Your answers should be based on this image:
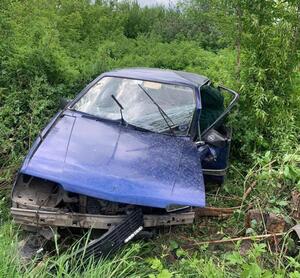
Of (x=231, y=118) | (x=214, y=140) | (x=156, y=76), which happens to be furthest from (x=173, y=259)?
(x=231, y=118)

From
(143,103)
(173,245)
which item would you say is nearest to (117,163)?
(173,245)

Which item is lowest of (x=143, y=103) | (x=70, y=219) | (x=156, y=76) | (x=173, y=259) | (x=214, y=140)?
(x=173, y=259)

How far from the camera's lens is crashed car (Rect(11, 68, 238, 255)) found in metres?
3.60

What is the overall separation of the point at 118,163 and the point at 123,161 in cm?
6

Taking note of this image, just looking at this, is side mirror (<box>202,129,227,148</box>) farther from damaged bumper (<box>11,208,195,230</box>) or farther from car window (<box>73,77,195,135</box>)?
damaged bumper (<box>11,208,195,230</box>)

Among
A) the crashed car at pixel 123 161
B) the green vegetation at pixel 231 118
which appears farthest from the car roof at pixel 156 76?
the green vegetation at pixel 231 118

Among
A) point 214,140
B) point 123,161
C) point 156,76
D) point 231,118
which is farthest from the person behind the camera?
point 231,118

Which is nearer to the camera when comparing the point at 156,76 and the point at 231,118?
the point at 156,76

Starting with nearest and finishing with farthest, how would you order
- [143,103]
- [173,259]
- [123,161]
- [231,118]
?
[173,259]
[123,161]
[143,103]
[231,118]

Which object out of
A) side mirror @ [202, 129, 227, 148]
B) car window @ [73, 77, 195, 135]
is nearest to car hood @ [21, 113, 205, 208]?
car window @ [73, 77, 195, 135]

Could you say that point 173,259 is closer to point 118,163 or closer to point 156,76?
point 118,163

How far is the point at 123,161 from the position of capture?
398 centimetres

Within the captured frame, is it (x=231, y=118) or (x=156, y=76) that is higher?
(x=156, y=76)

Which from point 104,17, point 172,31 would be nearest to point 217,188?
point 104,17
